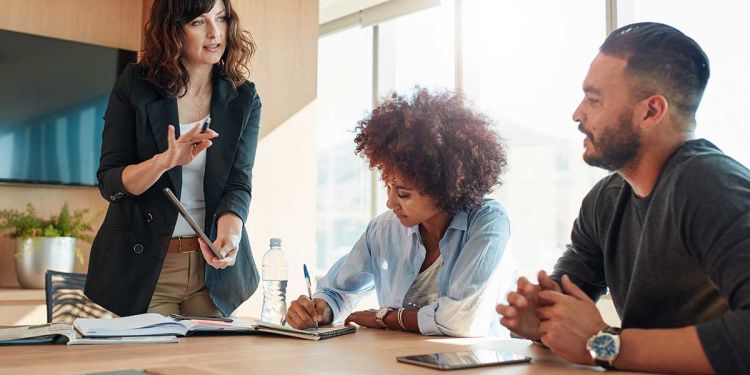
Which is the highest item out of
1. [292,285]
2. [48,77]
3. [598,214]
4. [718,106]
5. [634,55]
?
[48,77]

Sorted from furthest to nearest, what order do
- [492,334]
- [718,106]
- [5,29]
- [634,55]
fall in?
[5,29]
[718,106]
[492,334]
[634,55]

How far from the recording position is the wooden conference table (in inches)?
43.2

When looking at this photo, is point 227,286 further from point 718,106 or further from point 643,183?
point 718,106

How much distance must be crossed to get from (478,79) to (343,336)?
10.9 ft

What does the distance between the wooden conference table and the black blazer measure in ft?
1.54

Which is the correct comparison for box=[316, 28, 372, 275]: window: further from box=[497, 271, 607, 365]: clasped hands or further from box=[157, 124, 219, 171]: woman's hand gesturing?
box=[497, 271, 607, 365]: clasped hands

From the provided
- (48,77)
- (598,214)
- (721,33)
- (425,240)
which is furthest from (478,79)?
(598,214)

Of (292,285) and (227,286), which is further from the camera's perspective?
(292,285)

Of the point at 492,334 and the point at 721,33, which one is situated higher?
the point at 721,33

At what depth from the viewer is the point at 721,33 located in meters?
3.47

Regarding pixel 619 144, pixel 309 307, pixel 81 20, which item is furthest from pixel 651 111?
pixel 81 20

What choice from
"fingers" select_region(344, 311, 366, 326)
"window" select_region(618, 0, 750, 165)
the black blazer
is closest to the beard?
"fingers" select_region(344, 311, 366, 326)

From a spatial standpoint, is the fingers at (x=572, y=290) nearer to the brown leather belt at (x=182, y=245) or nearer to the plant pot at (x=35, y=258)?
the brown leather belt at (x=182, y=245)

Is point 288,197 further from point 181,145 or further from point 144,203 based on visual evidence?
point 181,145
